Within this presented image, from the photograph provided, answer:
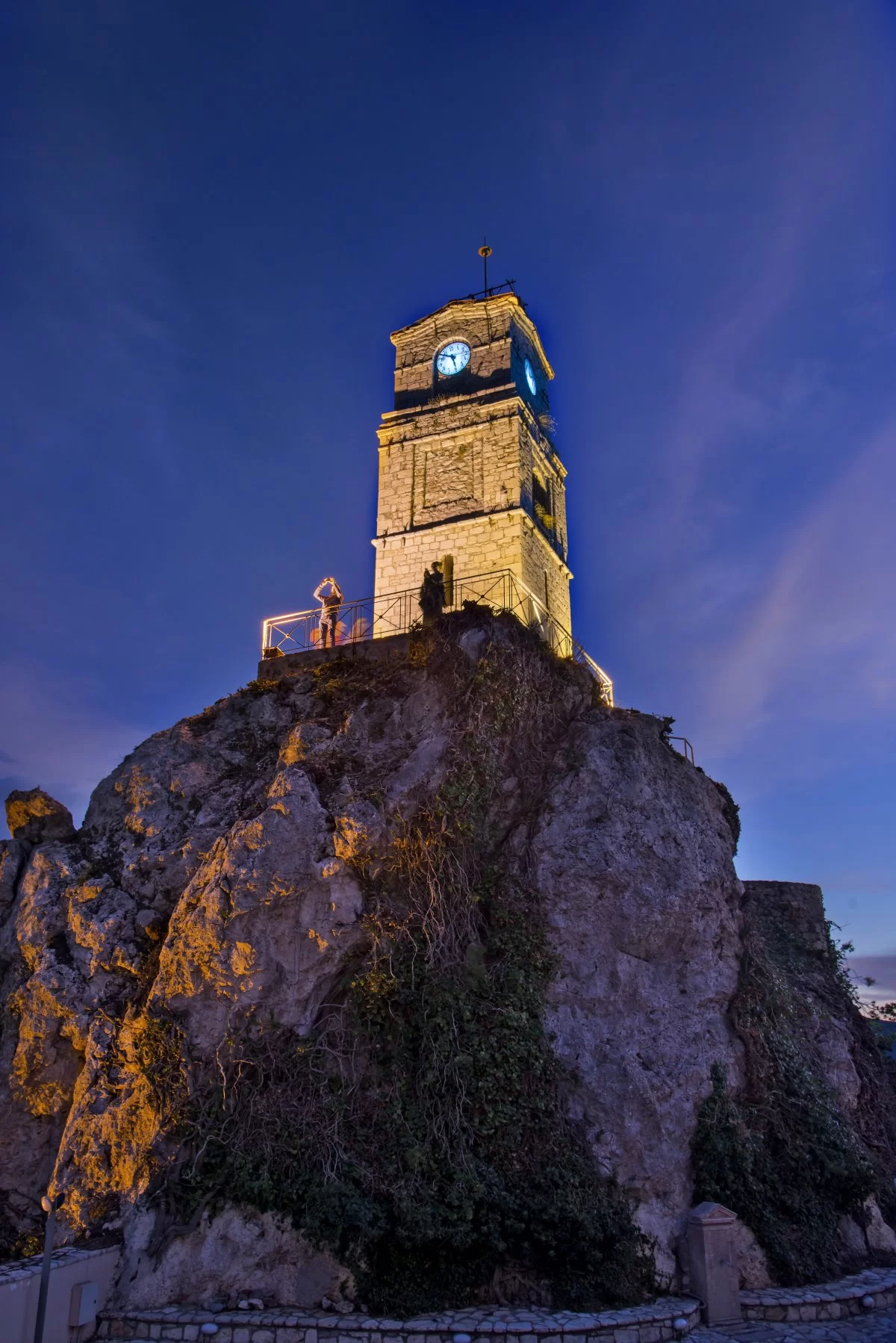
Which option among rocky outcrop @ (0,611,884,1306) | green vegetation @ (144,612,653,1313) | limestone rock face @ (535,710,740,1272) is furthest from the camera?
limestone rock face @ (535,710,740,1272)

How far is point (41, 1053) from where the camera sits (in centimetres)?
1229

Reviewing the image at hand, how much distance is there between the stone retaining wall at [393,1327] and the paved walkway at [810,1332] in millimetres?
406

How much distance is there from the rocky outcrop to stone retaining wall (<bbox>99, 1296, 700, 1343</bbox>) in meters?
0.45

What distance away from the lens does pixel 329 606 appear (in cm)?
1809

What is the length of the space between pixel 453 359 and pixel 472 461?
11.9 ft

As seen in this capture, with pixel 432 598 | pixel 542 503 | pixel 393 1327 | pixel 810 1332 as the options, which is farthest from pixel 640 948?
pixel 542 503

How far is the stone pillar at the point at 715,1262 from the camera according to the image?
9734 mm

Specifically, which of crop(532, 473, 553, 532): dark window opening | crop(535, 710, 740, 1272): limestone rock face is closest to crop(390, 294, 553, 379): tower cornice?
crop(532, 473, 553, 532): dark window opening

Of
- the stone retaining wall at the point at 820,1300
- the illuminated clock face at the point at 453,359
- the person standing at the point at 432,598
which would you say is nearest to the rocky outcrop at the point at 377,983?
the stone retaining wall at the point at 820,1300

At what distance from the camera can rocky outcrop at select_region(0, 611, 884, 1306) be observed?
1004cm

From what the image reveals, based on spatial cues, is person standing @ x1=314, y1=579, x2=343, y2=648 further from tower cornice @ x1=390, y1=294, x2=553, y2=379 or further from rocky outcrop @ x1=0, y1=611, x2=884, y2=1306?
tower cornice @ x1=390, y1=294, x2=553, y2=379

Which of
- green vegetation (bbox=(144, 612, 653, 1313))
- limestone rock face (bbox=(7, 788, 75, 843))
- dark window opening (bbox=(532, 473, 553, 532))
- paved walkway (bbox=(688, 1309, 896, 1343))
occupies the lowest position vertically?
paved walkway (bbox=(688, 1309, 896, 1343))

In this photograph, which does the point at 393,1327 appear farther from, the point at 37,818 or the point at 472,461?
the point at 472,461

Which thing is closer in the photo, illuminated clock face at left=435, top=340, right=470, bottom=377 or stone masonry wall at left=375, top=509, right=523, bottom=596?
stone masonry wall at left=375, top=509, right=523, bottom=596
